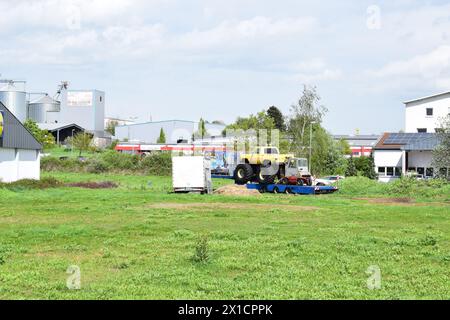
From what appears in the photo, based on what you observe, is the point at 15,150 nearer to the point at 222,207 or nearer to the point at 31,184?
the point at 31,184

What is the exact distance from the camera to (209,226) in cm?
1973

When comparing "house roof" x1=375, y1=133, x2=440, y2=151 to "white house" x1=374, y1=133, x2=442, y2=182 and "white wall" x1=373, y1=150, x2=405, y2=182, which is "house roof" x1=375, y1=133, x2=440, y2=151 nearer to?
"white house" x1=374, y1=133, x2=442, y2=182

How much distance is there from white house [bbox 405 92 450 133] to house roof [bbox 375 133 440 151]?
661 cm

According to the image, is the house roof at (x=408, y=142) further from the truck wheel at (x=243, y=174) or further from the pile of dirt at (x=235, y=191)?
the pile of dirt at (x=235, y=191)

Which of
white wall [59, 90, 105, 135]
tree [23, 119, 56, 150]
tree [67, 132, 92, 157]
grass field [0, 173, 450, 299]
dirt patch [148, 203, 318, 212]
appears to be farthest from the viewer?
white wall [59, 90, 105, 135]

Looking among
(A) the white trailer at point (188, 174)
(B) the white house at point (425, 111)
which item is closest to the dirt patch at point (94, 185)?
(A) the white trailer at point (188, 174)

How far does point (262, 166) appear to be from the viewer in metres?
43.3

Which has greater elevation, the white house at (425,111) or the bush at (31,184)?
the white house at (425,111)

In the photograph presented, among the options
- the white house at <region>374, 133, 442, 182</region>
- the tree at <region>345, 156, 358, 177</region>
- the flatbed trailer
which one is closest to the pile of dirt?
the flatbed trailer

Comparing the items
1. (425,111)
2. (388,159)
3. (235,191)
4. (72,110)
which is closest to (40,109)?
(72,110)

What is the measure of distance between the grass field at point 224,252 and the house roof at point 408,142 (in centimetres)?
3392

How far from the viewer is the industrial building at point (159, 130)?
123125mm

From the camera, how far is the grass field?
32.5ft
